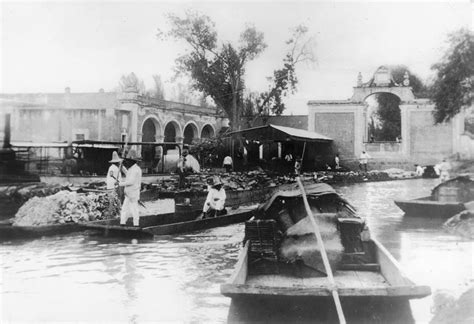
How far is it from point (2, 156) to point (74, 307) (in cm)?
686

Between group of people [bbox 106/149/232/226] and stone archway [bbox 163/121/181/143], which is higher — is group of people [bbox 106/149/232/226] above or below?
below

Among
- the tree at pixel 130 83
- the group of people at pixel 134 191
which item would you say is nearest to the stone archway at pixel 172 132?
the tree at pixel 130 83

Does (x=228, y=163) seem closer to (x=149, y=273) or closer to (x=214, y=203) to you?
(x=214, y=203)

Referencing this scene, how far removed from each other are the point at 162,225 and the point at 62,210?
2282mm

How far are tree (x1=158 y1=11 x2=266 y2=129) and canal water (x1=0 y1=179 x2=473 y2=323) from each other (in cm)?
376

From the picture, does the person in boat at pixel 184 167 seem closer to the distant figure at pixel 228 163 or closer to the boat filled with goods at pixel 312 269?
the distant figure at pixel 228 163

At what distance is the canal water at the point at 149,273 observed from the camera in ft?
15.5

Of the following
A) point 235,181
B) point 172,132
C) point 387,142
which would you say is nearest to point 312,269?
point 235,181

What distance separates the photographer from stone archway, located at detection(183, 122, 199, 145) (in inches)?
1122

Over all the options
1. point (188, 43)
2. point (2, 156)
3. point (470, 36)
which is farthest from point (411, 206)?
point (2, 156)

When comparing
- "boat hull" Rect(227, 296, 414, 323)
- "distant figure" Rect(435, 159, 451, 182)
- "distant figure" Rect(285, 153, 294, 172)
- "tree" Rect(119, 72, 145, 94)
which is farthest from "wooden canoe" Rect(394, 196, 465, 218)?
"tree" Rect(119, 72, 145, 94)

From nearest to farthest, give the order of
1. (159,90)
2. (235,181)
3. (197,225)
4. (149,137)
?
(197,225)
(235,181)
(159,90)
(149,137)

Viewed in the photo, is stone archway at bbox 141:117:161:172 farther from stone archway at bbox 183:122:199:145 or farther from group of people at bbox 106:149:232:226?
group of people at bbox 106:149:232:226

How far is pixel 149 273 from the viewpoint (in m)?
6.12
